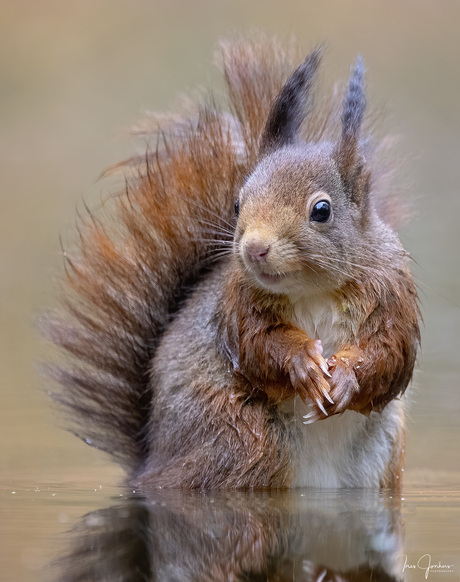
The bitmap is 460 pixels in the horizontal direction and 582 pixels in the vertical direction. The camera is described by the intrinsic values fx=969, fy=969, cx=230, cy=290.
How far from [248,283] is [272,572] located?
0.89 meters

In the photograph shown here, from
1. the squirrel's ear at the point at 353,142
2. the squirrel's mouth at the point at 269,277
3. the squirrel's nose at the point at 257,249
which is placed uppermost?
the squirrel's ear at the point at 353,142

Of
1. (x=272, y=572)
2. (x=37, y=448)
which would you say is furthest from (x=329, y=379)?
(x=37, y=448)

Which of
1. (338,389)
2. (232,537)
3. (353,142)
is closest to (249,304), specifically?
(338,389)

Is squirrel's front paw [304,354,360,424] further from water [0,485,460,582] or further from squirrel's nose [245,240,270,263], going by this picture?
squirrel's nose [245,240,270,263]

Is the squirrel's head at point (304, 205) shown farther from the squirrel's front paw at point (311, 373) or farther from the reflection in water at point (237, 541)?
the reflection in water at point (237, 541)

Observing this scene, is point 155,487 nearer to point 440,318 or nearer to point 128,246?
point 128,246

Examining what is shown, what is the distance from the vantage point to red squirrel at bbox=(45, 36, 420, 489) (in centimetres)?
191

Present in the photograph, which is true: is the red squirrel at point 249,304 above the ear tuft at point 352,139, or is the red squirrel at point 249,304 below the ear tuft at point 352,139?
below

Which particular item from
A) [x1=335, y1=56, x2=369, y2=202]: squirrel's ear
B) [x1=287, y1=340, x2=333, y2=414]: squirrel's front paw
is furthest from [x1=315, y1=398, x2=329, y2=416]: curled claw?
[x1=335, y1=56, x2=369, y2=202]: squirrel's ear

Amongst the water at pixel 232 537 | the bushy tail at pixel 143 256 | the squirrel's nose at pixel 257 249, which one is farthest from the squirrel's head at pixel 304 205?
the water at pixel 232 537

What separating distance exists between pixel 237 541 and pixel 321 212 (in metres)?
0.76

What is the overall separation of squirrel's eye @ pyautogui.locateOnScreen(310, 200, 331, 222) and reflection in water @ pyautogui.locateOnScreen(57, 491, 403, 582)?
0.54m

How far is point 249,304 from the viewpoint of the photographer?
1.98m

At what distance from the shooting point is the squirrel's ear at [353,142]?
198 cm
